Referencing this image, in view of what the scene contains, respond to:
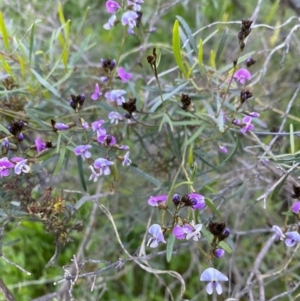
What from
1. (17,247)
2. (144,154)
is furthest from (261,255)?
(17,247)

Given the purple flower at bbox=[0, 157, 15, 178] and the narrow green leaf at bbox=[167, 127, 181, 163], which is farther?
the narrow green leaf at bbox=[167, 127, 181, 163]

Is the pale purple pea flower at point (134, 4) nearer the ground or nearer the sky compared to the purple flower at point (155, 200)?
nearer the sky

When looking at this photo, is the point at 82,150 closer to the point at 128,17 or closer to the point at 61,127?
the point at 61,127

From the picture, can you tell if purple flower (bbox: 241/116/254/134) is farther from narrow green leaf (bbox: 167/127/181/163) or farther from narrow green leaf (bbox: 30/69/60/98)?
narrow green leaf (bbox: 30/69/60/98)

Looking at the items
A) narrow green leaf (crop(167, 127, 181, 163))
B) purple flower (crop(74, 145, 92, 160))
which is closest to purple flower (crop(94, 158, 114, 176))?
purple flower (crop(74, 145, 92, 160))

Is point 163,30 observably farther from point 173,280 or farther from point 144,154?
point 173,280

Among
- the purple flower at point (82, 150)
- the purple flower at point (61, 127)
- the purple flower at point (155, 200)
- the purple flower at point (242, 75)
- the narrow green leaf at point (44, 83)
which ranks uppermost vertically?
the purple flower at point (242, 75)

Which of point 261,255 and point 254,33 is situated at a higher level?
point 254,33

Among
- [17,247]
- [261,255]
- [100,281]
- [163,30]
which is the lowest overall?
[17,247]

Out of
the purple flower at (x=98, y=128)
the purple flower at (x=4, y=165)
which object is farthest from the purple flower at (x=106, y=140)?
the purple flower at (x=4, y=165)

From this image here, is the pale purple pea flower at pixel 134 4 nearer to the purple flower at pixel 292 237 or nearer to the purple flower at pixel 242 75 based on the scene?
the purple flower at pixel 242 75

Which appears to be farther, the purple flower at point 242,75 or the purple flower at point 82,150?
the purple flower at point 242,75
